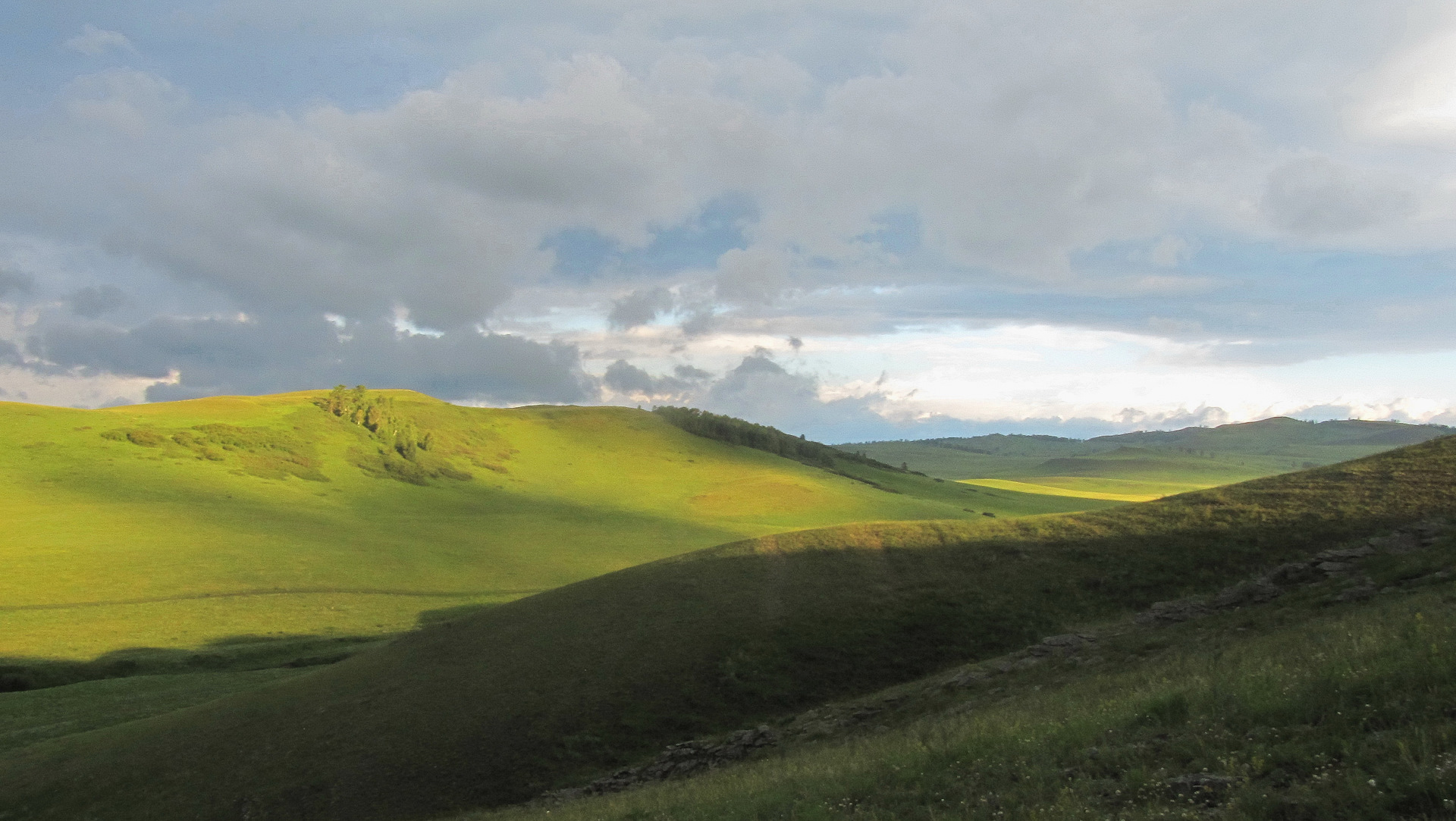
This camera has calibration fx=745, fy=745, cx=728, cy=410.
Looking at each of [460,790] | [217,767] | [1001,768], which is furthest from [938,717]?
[217,767]

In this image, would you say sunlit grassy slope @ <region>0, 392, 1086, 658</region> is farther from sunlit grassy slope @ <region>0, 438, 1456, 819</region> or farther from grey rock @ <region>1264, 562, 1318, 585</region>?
grey rock @ <region>1264, 562, 1318, 585</region>

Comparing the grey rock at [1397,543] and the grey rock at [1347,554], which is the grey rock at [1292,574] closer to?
the grey rock at [1347,554]

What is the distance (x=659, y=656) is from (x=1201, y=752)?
24.0m

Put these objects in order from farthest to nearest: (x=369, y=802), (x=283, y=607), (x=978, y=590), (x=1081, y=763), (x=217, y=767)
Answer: (x=283, y=607), (x=978, y=590), (x=217, y=767), (x=369, y=802), (x=1081, y=763)

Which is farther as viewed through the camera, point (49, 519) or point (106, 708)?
point (49, 519)

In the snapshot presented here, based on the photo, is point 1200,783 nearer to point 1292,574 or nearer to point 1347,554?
point 1292,574

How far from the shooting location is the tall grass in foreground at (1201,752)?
29.6 feet

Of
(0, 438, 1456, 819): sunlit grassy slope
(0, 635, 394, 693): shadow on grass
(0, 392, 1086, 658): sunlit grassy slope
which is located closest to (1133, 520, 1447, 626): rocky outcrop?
(0, 438, 1456, 819): sunlit grassy slope

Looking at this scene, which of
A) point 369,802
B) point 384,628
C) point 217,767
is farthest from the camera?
point 384,628

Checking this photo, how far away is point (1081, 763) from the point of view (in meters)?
12.1

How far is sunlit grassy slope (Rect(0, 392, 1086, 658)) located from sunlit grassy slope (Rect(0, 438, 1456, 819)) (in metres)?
34.3

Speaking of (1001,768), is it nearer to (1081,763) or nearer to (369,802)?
(1081,763)

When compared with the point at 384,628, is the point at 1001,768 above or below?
above

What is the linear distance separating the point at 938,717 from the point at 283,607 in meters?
70.7
